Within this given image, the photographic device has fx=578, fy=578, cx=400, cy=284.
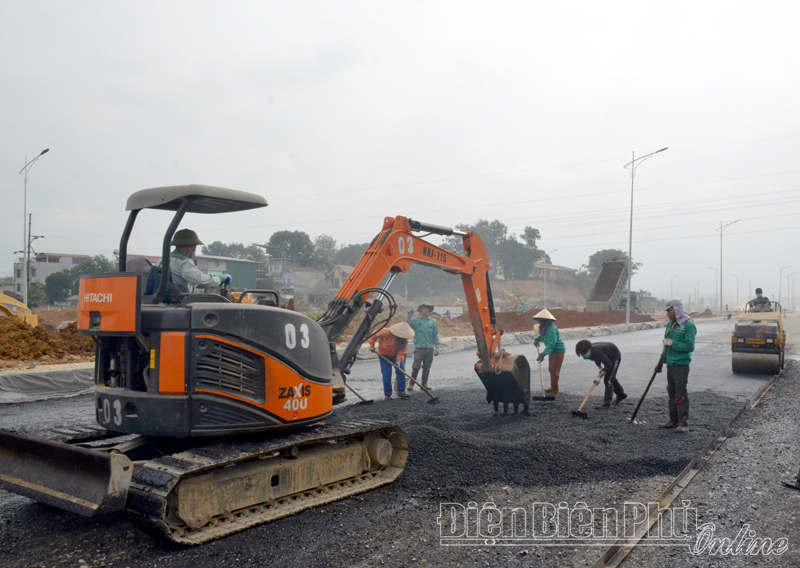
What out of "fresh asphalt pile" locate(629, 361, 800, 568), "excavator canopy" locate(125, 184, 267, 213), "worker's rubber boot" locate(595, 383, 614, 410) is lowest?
"fresh asphalt pile" locate(629, 361, 800, 568)

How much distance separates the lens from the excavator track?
3695 mm

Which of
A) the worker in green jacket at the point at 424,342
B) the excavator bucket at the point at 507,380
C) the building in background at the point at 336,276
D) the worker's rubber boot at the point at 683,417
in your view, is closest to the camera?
the worker's rubber boot at the point at 683,417

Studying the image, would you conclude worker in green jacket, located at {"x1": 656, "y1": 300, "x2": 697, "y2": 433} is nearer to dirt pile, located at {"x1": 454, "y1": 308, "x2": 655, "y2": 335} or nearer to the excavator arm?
the excavator arm

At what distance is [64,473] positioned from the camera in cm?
403

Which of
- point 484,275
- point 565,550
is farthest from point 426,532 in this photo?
point 484,275

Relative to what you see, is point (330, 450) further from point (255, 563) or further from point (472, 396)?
point (472, 396)

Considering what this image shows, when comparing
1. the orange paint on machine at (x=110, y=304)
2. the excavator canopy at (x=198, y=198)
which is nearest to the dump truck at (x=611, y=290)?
the excavator canopy at (x=198, y=198)

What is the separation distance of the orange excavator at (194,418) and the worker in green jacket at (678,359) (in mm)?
4261

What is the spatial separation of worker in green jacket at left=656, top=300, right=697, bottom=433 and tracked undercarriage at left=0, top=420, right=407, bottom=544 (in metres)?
4.06

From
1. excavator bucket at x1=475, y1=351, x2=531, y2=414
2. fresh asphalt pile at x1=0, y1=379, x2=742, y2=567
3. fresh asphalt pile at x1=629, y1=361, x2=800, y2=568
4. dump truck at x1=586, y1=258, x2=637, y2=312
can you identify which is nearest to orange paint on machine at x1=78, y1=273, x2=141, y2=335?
fresh asphalt pile at x1=0, y1=379, x2=742, y2=567

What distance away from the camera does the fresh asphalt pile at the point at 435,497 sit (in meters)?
3.71

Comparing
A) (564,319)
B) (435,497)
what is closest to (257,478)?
(435,497)

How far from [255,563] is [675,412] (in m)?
5.84

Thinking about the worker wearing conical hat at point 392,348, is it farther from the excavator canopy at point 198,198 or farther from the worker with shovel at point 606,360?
the excavator canopy at point 198,198
